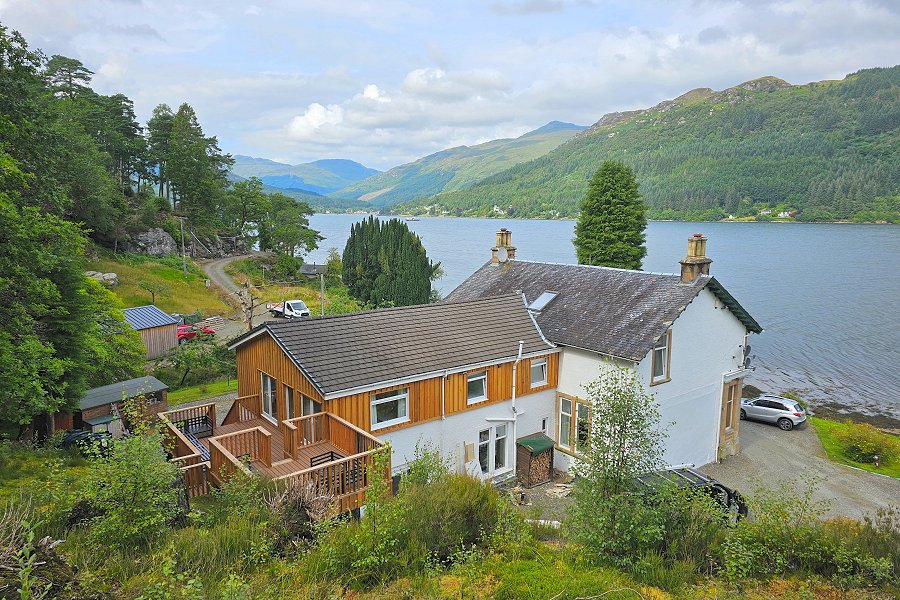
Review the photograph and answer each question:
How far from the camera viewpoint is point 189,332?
37.0 metres

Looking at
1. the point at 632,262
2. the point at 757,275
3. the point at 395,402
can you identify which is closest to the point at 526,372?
the point at 395,402

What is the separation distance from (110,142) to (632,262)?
6085 centimetres

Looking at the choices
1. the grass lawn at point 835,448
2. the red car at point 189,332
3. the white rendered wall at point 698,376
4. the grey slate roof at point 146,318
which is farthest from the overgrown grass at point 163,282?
the grass lawn at point 835,448

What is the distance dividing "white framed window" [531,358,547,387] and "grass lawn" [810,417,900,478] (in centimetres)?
1375

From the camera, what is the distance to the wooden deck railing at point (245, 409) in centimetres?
1692

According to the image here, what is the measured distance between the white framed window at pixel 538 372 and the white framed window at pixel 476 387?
2.43 meters

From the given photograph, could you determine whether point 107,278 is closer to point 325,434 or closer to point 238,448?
point 238,448

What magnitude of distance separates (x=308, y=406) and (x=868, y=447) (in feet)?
77.4

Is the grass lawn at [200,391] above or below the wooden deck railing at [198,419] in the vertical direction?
below

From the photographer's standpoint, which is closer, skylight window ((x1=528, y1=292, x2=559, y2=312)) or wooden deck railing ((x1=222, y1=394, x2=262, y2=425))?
wooden deck railing ((x1=222, y1=394, x2=262, y2=425))

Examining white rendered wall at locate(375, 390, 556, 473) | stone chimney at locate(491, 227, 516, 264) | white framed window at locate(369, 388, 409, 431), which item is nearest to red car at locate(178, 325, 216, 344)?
stone chimney at locate(491, 227, 516, 264)

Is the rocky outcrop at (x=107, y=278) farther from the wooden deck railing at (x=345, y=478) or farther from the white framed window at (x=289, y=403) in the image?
the wooden deck railing at (x=345, y=478)

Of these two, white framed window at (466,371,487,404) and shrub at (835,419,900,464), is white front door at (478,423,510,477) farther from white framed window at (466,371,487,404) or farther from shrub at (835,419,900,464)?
shrub at (835,419,900,464)

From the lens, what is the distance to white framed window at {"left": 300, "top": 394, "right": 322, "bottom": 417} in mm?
14522
